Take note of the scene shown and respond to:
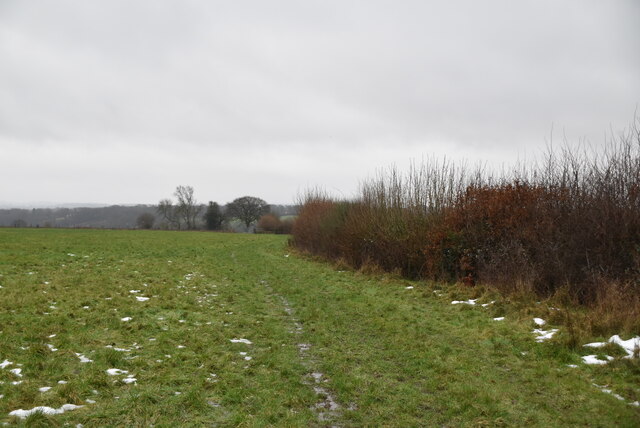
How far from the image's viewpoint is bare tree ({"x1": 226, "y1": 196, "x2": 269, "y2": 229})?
87.1 meters

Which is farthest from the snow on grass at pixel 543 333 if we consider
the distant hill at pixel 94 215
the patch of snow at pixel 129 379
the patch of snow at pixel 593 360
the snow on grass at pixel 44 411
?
the distant hill at pixel 94 215

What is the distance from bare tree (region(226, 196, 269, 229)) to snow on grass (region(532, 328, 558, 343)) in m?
81.1

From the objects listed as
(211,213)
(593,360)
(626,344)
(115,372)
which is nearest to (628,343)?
(626,344)

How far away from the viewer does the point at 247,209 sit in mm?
87750

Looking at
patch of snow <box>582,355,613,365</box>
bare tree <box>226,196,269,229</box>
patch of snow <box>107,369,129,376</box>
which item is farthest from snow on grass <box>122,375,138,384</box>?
bare tree <box>226,196,269,229</box>

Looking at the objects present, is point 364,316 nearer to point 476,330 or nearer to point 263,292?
point 476,330

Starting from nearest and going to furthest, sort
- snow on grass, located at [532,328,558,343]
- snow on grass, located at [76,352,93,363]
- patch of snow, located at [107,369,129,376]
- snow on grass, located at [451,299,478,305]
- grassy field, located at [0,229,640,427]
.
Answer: grassy field, located at [0,229,640,427] → patch of snow, located at [107,369,129,376] → snow on grass, located at [76,352,93,363] → snow on grass, located at [532,328,558,343] → snow on grass, located at [451,299,478,305]

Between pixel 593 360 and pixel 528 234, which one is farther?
pixel 528 234

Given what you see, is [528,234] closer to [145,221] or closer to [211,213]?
[211,213]

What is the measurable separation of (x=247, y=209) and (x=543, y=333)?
83.3m

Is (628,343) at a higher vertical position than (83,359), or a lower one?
higher

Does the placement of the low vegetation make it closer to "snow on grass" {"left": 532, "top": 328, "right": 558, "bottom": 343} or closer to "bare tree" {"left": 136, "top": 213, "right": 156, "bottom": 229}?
"snow on grass" {"left": 532, "top": 328, "right": 558, "bottom": 343}

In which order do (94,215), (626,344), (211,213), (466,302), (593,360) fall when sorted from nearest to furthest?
(593,360) → (626,344) → (466,302) → (211,213) → (94,215)

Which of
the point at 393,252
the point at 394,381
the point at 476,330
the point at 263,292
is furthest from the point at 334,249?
the point at 394,381
